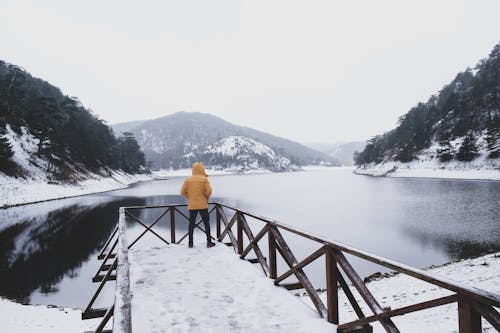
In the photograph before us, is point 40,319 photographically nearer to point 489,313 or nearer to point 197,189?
point 197,189

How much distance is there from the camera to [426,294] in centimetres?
1012

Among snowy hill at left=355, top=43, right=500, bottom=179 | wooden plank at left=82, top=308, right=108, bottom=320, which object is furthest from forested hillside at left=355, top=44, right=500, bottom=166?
wooden plank at left=82, top=308, right=108, bottom=320

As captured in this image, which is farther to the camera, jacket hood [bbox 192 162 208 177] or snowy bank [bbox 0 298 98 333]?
jacket hood [bbox 192 162 208 177]

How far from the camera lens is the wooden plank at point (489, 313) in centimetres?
244

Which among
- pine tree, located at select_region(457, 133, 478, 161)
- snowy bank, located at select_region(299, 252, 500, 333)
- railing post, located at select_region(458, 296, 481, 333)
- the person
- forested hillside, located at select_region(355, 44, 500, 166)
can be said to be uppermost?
forested hillside, located at select_region(355, 44, 500, 166)

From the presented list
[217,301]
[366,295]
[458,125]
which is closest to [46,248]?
[217,301]

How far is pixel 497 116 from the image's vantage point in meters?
82.7

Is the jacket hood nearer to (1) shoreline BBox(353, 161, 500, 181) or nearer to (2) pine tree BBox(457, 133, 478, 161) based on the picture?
(1) shoreline BBox(353, 161, 500, 181)

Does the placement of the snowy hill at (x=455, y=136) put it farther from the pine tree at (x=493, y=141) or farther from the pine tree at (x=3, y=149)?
the pine tree at (x=3, y=149)

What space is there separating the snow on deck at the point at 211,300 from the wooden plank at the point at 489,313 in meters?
2.34

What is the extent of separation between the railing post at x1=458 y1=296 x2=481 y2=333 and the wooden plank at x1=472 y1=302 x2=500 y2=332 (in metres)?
0.06

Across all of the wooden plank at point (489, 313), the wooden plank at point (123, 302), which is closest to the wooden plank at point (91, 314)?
the wooden plank at point (123, 302)

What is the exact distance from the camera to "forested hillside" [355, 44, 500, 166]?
78.1m

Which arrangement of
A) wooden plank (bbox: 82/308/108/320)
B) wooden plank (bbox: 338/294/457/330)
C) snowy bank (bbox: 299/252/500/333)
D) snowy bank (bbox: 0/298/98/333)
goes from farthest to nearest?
snowy bank (bbox: 0/298/98/333)
snowy bank (bbox: 299/252/500/333)
wooden plank (bbox: 82/308/108/320)
wooden plank (bbox: 338/294/457/330)
